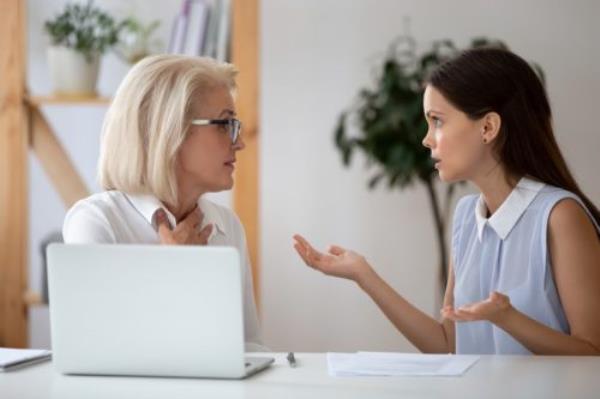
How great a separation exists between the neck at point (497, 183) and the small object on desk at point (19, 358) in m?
1.00

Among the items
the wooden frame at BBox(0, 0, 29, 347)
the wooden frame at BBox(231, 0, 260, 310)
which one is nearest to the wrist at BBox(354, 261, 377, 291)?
the wooden frame at BBox(231, 0, 260, 310)

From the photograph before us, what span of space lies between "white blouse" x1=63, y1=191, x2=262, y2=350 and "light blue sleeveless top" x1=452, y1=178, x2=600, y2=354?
0.49 meters

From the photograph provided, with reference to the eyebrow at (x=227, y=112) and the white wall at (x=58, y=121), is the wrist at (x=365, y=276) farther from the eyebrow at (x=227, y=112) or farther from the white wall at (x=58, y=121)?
the white wall at (x=58, y=121)

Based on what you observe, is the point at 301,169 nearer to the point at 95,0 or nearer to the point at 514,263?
the point at 95,0

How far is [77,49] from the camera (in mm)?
3955

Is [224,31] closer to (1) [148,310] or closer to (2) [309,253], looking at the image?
(2) [309,253]

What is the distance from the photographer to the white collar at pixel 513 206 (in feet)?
7.30

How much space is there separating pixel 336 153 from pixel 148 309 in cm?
291

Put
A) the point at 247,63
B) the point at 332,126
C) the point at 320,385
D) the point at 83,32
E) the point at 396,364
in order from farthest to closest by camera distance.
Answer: the point at 332,126 → the point at 83,32 → the point at 247,63 → the point at 396,364 → the point at 320,385

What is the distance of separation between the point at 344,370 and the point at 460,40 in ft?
9.58

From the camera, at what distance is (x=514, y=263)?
2.24 metres

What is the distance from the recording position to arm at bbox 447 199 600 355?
2.01 meters

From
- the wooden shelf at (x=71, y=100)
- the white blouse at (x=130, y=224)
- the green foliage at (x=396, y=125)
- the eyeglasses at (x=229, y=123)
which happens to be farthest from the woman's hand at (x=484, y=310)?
the wooden shelf at (x=71, y=100)

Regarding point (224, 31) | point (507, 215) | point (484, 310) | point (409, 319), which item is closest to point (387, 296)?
point (409, 319)
